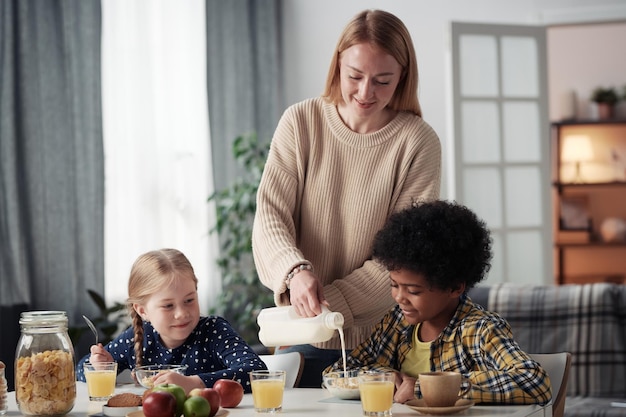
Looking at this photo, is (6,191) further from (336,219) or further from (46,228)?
(336,219)

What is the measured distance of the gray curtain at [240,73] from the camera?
18.6ft

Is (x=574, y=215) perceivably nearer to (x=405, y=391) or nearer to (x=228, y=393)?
(x=405, y=391)

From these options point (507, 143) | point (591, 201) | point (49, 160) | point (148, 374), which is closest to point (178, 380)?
point (148, 374)

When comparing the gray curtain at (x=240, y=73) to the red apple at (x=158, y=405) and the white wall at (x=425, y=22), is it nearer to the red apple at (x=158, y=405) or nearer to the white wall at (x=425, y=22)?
the white wall at (x=425, y=22)

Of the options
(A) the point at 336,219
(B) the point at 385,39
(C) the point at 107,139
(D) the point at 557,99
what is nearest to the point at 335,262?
(A) the point at 336,219

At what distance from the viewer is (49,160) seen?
449 cm

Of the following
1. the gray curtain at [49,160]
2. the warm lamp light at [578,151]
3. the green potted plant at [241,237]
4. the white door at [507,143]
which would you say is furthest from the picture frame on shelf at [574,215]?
the gray curtain at [49,160]

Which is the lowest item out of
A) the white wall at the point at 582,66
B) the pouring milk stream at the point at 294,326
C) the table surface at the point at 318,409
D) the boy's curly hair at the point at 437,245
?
the table surface at the point at 318,409

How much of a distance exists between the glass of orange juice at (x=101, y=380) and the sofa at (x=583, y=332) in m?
2.21

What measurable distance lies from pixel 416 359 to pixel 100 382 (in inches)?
27.2

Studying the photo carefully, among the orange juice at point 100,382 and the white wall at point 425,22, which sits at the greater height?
the white wall at point 425,22

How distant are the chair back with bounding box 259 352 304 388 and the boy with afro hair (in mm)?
104

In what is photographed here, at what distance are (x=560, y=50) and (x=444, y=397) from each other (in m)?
6.45

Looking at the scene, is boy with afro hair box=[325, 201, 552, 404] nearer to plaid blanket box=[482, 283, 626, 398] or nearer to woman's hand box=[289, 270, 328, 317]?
woman's hand box=[289, 270, 328, 317]
